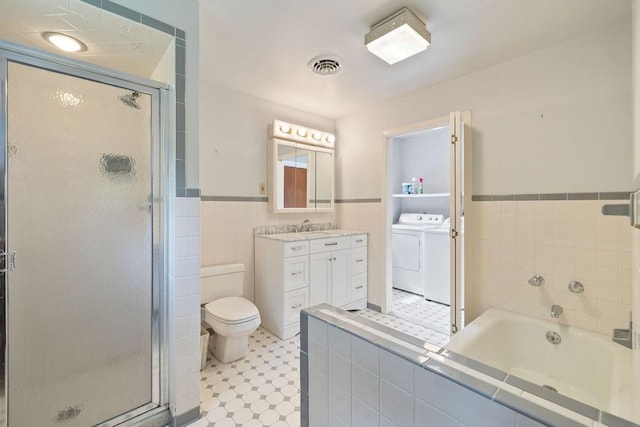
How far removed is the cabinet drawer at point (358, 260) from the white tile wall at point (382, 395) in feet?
6.73

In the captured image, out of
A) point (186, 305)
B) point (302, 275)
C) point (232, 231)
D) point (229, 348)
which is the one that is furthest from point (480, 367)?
point (232, 231)

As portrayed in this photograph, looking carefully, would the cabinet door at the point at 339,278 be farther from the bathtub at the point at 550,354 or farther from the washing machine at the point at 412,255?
the bathtub at the point at 550,354

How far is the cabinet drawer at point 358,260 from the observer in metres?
3.01

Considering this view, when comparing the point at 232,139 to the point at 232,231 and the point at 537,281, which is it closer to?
the point at 232,231

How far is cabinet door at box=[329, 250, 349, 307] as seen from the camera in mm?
2836

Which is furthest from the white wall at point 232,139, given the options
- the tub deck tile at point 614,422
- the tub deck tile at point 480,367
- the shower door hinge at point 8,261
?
the tub deck tile at point 614,422

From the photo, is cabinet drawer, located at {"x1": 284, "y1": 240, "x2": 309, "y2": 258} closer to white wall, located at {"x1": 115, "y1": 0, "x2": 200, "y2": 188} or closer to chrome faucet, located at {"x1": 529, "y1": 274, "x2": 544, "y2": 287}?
white wall, located at {"x1": 115, "y1": 0, "x2": 200, "y2": 188}

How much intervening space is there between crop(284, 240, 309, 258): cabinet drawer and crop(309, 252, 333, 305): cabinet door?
0.36 ft

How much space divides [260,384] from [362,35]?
7.96 ft

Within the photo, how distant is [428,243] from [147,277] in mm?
2991

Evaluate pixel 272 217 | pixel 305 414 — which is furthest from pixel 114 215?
pixel 272 217

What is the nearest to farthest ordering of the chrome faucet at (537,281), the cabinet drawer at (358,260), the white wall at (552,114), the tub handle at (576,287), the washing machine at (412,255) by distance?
the white wall at (552,114) < the tub handle at (576,287) < the chrome faucet at (537,281) < the cabinet drawer at (358,260) < the washing machine at (412,255)

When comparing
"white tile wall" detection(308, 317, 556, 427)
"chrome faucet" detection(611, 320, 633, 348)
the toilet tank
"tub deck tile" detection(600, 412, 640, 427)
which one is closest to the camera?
"tub deck tile" detection(600, 412, 640, 427)

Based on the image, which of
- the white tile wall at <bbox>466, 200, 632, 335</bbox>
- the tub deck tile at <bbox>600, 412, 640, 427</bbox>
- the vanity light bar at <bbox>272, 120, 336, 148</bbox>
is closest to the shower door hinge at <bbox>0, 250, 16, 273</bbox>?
the tub deck tile at <bbox>600, 412, 640, 427</bbox>
